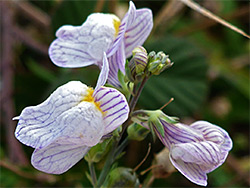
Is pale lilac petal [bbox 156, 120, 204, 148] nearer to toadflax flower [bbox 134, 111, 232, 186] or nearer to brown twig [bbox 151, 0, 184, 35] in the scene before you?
toadflax flower [bbox 134, 111, 232, 186]

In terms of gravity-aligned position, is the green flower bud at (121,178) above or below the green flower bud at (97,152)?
below

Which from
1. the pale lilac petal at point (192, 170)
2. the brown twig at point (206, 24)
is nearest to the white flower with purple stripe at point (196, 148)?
the pale lilac petal at point (192, 170)

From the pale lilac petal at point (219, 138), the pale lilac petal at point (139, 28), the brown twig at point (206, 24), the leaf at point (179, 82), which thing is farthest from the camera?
the brown twig at point (206, 24)

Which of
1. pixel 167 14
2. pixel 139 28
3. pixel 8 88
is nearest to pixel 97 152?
pixel 139 28

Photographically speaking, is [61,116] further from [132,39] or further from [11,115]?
[11,115]

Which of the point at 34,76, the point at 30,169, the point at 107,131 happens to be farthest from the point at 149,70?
the point at 34,76

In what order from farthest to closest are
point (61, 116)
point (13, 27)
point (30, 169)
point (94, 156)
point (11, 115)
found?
point (13, 27)
point (11, 115)
point (30, 169)
point (94, 156)
point (61, 116)

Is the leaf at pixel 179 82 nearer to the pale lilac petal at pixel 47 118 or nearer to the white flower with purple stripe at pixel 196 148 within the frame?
the white flower with purple stripe at pixel 196 148

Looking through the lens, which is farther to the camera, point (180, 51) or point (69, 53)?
point (180, 51)

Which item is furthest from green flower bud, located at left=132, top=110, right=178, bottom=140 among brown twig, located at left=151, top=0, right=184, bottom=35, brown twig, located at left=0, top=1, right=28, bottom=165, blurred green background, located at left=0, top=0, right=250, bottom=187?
brown twig, located at left=151, top=0, right=184, bottom=35
